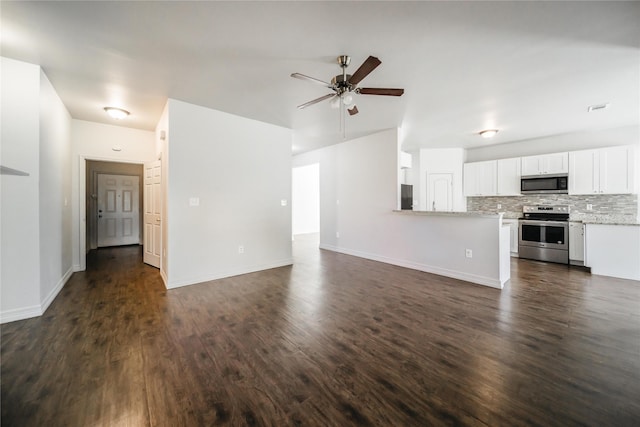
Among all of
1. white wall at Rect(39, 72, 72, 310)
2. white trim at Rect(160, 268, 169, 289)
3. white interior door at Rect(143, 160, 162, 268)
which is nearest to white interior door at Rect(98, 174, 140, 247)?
white interior door at Rect(143, 160, 162, 268)

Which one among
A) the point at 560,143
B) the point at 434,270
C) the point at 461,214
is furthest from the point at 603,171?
the point at 434,270

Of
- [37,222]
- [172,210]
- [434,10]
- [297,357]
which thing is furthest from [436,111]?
[37,222]

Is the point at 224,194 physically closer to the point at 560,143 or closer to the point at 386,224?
the point at 386,224

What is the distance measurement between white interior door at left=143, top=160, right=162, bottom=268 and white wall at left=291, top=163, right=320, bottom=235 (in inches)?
201

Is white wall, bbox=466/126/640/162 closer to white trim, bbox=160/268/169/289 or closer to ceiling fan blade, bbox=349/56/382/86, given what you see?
ceiling fan blade, bbox=349/56/382/86

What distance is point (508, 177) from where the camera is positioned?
5.70 metres

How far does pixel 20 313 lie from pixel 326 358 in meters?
3.29

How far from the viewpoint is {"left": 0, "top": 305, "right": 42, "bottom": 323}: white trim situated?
98.2 inches

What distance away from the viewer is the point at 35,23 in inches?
79.9

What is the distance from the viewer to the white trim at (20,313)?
2.49 metres

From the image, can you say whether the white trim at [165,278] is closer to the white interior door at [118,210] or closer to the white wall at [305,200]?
the white interior door at [118,210]

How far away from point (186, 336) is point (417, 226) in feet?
13.1

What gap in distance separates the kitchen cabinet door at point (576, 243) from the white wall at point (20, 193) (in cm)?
839

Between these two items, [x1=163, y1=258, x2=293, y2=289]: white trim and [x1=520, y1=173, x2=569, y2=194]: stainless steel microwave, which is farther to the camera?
[x1=520, y1=173, x2=569, y2=194]: stainless steel microwave
